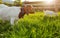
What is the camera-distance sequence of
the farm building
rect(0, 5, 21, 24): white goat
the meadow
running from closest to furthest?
the meadow < rect(0, 5, 21, 24): white goat < the farm building

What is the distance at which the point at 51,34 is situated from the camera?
2432 millimetres

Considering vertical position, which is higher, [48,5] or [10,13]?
[10,13]

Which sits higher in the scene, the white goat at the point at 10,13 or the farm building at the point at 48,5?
the white goat at the point at 10,13

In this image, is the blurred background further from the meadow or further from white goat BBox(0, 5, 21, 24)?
the meadow

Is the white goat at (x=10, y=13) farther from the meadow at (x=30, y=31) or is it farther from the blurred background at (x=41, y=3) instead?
the blurred background at (x=41, y=3)

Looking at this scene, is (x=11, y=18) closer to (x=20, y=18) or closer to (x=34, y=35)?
(x=20, y=18)

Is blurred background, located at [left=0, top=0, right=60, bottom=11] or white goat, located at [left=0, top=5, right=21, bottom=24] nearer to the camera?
white goat, located at [left=0, top=5, right=21, bottom=24]

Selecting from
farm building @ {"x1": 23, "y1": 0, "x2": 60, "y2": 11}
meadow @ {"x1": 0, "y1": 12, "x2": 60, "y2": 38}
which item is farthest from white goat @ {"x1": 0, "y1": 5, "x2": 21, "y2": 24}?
farm building @ {"x1": 23, "y1": 0, "x2": 60, "y2": 11}

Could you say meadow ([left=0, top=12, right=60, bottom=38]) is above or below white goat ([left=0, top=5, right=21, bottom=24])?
below

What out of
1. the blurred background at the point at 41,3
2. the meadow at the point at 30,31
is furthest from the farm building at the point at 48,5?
the meadow at the point at 30,31

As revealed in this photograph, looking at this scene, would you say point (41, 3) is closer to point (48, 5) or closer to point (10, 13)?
point (48, 5)

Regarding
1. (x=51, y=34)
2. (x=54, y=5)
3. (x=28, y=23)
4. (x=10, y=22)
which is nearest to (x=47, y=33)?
(x=51, y=34)

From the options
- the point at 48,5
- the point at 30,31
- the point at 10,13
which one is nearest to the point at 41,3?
the point at 48,5

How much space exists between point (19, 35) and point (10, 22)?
72 cm
